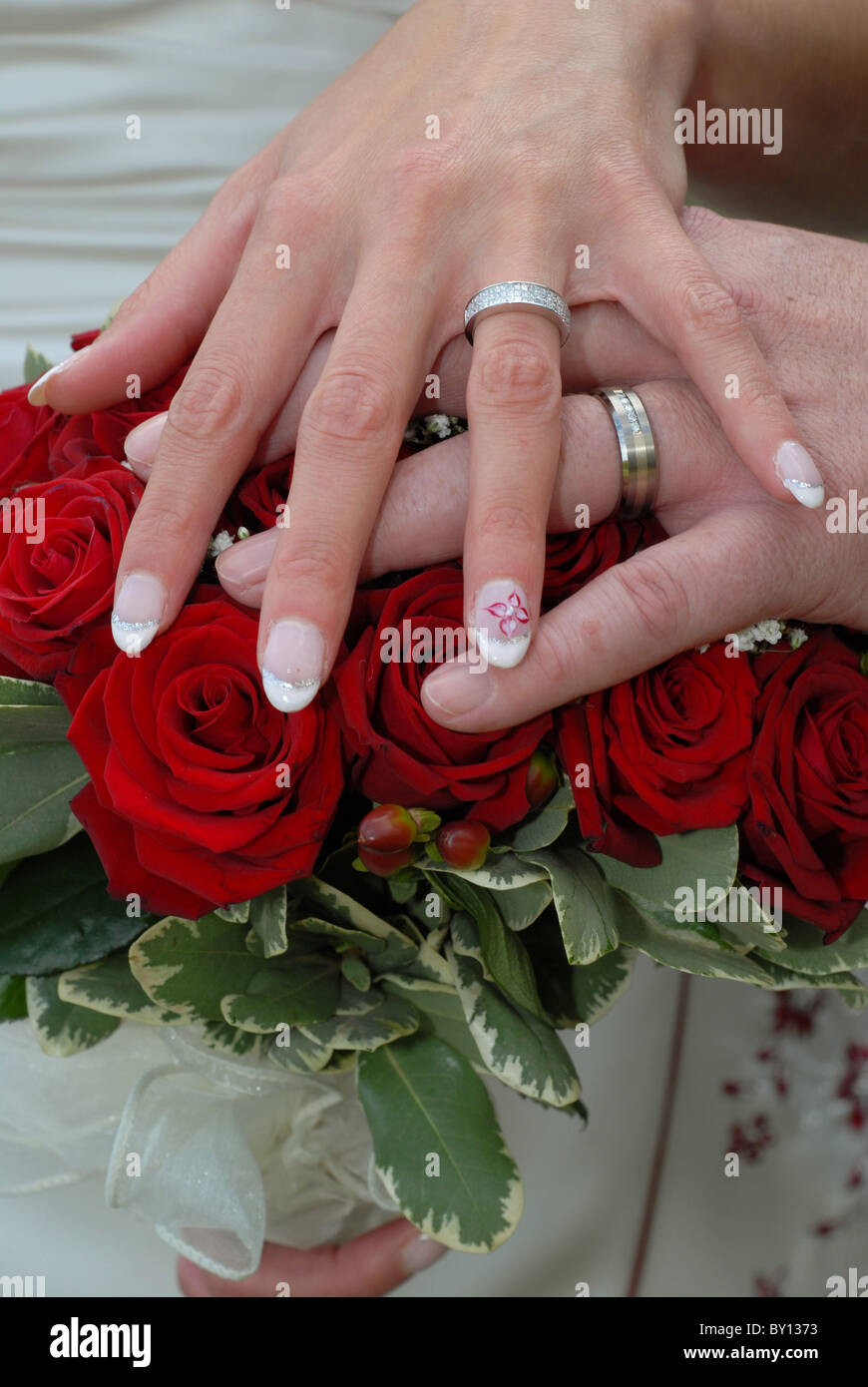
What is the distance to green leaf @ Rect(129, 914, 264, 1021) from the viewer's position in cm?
57

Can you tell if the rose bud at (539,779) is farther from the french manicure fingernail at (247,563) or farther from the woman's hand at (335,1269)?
the woman's hand at (335,1269)

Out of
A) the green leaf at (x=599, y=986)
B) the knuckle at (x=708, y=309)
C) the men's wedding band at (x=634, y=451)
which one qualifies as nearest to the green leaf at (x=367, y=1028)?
the green leaf at (x=599, y=986)

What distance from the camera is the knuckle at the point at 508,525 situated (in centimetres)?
53

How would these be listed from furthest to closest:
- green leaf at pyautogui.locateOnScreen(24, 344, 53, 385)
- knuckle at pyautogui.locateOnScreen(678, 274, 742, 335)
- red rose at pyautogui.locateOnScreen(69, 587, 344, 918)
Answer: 1. green leaf at pyautogui.locateOnScreen(24, 344, 53, 385)
2. knuckle at pyautogui.locateOnScreen(678, 274, 742, 335)
3. red rose at pyautogui.locateOnScreen(69, 587, 344, 918)

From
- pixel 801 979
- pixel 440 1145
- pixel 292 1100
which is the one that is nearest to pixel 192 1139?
pixel 292 1100

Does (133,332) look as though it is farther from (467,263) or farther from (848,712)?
(848,712)

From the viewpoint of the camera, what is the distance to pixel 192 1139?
69 centimetres

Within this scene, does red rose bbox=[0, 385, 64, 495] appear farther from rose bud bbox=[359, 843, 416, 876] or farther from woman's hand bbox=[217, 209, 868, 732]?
rose bud bbox=[359, 843, 416, 876]

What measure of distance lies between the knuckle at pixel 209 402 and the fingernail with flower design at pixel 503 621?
0.58 feet

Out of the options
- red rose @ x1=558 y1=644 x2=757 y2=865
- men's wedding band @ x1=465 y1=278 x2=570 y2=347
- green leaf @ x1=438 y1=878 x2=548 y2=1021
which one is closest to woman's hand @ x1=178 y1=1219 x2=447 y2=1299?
green leaf @ x1=438 y1=878 x2=548 y2=1021

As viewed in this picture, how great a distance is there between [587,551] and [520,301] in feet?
0.47

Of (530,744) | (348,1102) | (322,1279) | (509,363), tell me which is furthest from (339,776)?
(322,1279)

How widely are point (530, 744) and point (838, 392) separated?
0.95 feet

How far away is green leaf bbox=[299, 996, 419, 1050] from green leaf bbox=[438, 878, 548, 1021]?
2.9 inches
